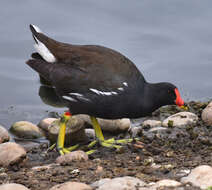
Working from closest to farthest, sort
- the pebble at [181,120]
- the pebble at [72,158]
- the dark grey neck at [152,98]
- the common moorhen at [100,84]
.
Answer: the pebble at [72,158] < the common moorhen at [100,84] < the dark grey neck at [152,98] < the pebble at [181,120]

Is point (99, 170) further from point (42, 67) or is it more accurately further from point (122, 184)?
point (42, 67)

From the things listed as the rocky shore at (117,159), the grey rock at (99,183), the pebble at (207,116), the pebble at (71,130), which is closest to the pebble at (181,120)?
the rocky shore at (117,159)

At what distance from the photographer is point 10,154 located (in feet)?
22.4

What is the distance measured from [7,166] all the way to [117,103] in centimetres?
218

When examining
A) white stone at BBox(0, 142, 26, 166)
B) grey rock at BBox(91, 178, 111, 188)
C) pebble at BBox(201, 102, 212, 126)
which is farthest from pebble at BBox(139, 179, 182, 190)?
pebble at BBox(201, 102, 212, 126)

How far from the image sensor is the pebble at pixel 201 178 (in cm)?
475

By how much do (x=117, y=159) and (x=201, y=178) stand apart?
2.06 m

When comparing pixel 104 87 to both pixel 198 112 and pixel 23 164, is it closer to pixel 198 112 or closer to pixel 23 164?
pixel 23 164

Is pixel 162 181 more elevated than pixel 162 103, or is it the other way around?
pixel 162 103

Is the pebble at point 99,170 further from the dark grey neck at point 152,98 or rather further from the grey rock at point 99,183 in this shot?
the dark grey neck at point 152,98

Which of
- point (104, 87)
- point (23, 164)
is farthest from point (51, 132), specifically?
point (104, 87)

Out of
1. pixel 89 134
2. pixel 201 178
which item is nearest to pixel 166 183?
pixel 201 178

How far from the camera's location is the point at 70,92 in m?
7.21

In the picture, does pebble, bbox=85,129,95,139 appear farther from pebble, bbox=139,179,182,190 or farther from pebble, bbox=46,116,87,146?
pebble, bbox=139,179,182,190
